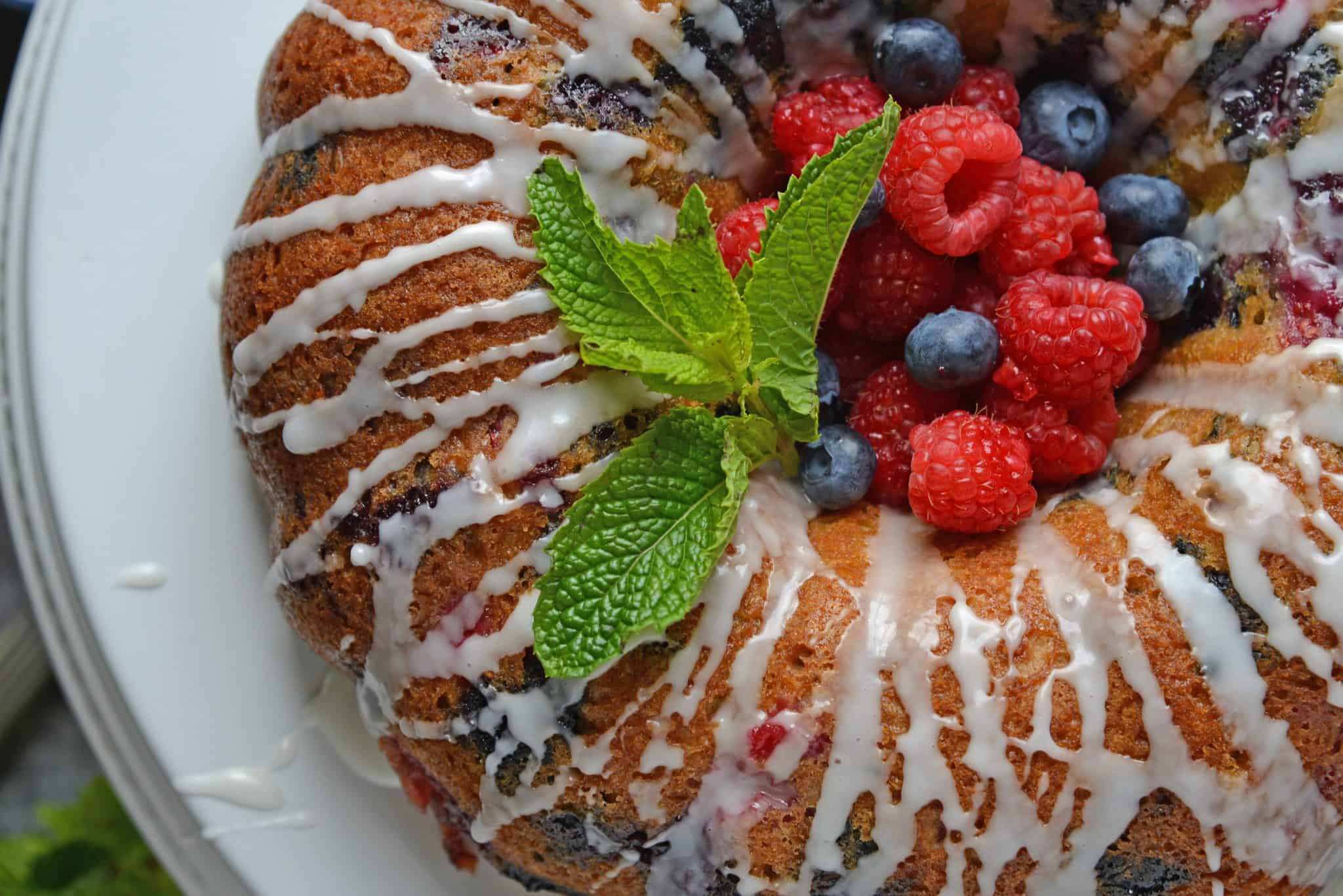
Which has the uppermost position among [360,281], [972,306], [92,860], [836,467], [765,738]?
[360,281]

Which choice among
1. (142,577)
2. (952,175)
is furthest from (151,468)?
(952,175)

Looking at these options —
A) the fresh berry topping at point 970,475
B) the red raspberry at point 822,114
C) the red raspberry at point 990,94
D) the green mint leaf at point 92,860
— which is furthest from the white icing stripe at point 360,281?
the green mint leaf at point 92,860

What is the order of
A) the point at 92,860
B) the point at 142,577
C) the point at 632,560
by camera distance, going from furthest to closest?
the point at 92,860 → the point at 142,577 → the point at 632,560

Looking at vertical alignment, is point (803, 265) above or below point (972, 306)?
above

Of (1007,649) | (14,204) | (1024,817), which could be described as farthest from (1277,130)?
(14,204)

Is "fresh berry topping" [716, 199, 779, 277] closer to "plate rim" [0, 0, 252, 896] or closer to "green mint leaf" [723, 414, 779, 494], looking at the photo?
"green mint leaf" [723, 414, 779, 494]

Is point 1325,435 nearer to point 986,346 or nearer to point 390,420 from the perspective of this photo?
point 986,346

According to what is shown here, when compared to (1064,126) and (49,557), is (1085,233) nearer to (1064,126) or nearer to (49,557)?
(1064,126)
